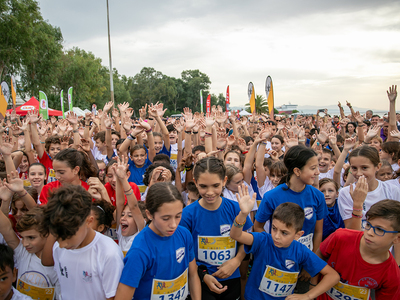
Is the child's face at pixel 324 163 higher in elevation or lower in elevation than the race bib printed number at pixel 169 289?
higher

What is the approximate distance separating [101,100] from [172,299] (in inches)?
1840

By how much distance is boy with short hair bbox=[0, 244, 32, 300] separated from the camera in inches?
84.5

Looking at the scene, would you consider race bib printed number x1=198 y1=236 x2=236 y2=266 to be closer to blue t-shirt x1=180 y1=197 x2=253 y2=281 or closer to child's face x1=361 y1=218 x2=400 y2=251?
blue t-shirt x1=180 y1=197 x2=253 y2=281

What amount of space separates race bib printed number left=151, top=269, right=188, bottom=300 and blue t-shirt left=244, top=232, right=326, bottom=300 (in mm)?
708

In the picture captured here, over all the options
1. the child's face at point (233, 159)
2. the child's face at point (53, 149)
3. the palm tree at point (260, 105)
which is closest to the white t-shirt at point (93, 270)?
the child's face at point (233, 159)

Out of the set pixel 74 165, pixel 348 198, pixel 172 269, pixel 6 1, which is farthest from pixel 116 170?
pixel 6 1

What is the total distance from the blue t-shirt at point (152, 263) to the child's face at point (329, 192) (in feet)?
6.93

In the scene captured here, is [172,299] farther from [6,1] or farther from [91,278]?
[6,1]

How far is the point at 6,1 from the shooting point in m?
19.9

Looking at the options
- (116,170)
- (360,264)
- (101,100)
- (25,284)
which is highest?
(101,100)

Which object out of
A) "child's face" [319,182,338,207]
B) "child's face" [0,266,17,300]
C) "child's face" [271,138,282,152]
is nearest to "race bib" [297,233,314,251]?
"child's face" [319,182,338,207]

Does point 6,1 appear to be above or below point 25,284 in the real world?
above

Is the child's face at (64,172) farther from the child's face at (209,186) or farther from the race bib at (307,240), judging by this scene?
the race bib at (307,240)

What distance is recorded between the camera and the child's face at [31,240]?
2320 millimetres
